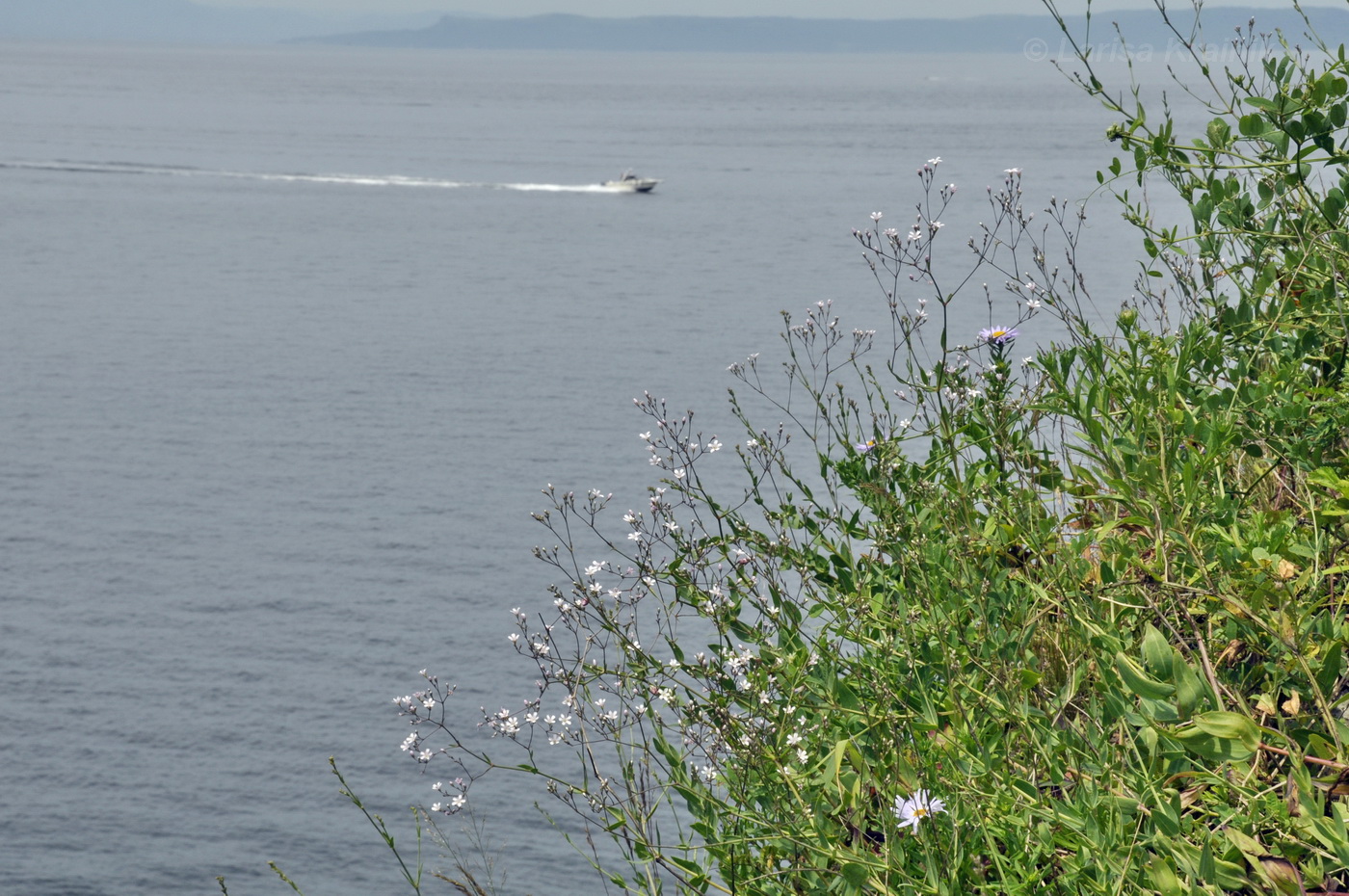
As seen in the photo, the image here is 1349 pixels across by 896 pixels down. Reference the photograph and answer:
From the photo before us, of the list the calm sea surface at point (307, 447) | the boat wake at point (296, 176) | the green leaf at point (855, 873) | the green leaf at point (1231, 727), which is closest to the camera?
the green leaf at point (1231, 727)

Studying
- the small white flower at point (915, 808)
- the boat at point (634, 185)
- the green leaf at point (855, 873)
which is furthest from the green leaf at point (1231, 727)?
the boat at point (634, 185)

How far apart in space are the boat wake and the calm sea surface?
61 centimetres

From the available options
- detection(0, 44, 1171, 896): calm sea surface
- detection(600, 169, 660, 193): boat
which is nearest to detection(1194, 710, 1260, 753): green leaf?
detection(0, 44, 1171, 896): calm sea surface

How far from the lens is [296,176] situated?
260ft

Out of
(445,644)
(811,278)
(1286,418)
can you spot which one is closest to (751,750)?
(1286,418)

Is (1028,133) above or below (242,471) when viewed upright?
above

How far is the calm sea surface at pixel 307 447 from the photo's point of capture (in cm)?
1605

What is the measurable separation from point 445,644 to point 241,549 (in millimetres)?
6134

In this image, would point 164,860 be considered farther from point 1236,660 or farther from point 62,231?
point 62,231

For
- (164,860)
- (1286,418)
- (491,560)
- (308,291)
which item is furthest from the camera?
(308,291)

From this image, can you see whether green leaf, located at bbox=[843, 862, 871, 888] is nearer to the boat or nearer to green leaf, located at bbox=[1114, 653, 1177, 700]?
green leaf, located at bbox=[1114, 653, 1177, 700]

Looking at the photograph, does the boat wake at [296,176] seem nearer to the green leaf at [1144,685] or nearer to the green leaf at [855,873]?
the green leaf at [855,873]

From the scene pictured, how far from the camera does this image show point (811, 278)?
45375mm

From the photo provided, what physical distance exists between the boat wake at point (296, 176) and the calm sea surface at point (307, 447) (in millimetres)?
611
